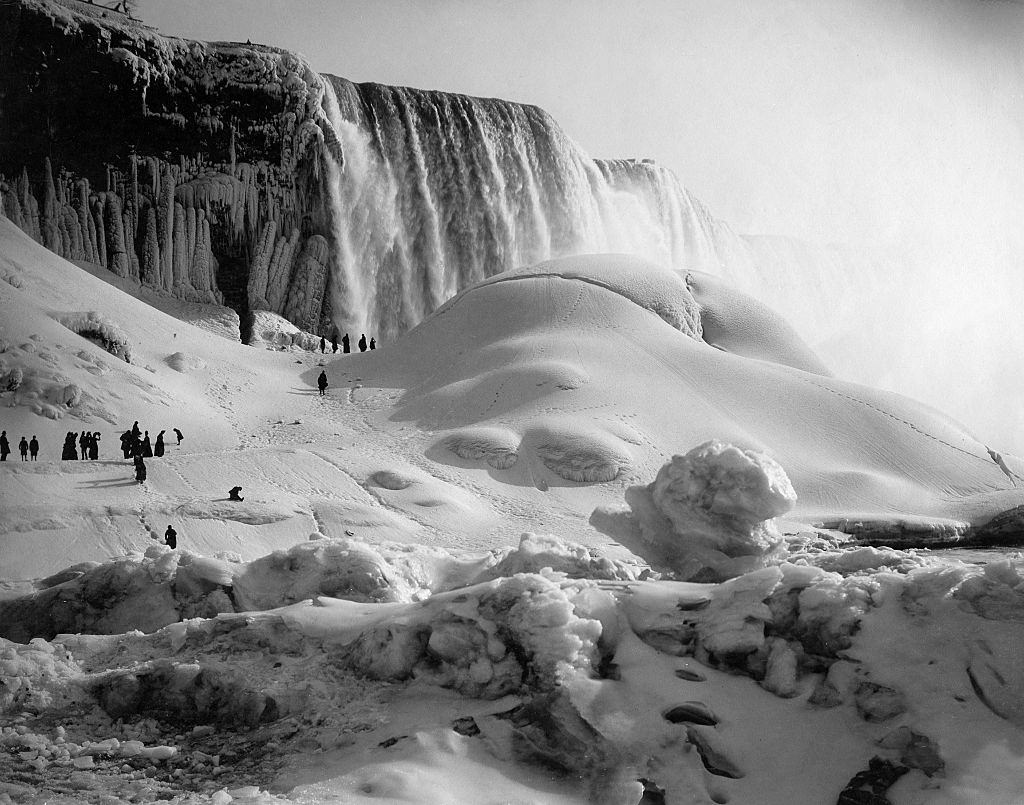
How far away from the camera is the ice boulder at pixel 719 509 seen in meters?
6.81

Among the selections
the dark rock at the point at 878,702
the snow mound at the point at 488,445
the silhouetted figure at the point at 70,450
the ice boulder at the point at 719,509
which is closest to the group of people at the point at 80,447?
the silhouetted figure at the point at 70,450

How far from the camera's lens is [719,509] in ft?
22.6

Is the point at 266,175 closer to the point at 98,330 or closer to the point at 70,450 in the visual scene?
the point at 98,330

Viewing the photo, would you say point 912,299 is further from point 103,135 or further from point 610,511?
point 610,511

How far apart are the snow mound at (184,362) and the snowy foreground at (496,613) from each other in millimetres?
1793

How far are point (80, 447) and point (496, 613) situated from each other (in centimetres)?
1029

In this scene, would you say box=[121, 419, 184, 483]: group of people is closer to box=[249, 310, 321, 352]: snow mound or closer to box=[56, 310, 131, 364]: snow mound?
box=[56, 310, 131, 364]: snow mound

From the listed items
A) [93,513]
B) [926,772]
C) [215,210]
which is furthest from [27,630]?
[215,210]

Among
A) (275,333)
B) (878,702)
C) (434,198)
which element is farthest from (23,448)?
(434,198)

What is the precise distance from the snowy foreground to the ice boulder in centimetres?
2

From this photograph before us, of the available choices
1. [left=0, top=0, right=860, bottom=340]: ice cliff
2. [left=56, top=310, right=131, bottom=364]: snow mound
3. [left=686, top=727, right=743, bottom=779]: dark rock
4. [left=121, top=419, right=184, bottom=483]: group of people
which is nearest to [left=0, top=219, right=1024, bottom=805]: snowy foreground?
[left=686, top=727, right=743, bottom=779]: dark rock

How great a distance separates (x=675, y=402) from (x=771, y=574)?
1133 centimetres

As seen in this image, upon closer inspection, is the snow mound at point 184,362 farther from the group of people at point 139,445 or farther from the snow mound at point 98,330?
the group of people at point 139,445

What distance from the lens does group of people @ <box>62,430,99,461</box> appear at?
12672 mm
